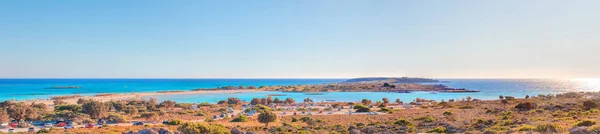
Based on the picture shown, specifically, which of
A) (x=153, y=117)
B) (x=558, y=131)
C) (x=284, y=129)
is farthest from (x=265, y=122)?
(x=558, y=131)

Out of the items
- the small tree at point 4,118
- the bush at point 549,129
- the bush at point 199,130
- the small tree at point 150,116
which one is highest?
the bush at point 549,129

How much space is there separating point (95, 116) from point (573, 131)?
36.5m

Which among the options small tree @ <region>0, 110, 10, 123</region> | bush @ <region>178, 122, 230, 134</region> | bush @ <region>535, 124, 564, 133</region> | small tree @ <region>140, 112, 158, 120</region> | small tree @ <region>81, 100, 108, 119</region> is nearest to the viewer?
bush @ <region>535, 124, 564, 133</region>

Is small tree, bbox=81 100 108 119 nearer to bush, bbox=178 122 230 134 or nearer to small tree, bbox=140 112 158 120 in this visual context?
small tree, bbox=140 112 158 120

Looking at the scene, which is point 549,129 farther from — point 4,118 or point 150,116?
point 4,118

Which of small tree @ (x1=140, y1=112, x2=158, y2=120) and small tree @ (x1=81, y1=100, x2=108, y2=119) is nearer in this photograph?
small tree @ (x1=81, y1=100, x2=108, y2=119)

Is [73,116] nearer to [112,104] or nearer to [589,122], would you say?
[112,104]

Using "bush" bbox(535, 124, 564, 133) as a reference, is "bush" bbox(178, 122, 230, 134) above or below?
below

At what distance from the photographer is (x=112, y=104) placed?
44688 millimetres

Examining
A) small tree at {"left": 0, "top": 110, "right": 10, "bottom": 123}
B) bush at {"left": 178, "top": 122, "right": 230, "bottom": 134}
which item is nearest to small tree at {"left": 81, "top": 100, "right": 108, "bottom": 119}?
small tree at {"left": 0, "top": 110, "right": 10, "bottom": 123}

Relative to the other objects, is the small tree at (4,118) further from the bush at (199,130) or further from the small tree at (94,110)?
the bush at (199,130)

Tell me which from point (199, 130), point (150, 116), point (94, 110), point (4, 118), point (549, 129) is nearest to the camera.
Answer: point (549, 129)

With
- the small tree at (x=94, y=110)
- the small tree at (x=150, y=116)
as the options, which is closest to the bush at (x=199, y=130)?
the small tree at (x=150, y=116)

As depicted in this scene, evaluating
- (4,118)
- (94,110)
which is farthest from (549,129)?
(4,118)
